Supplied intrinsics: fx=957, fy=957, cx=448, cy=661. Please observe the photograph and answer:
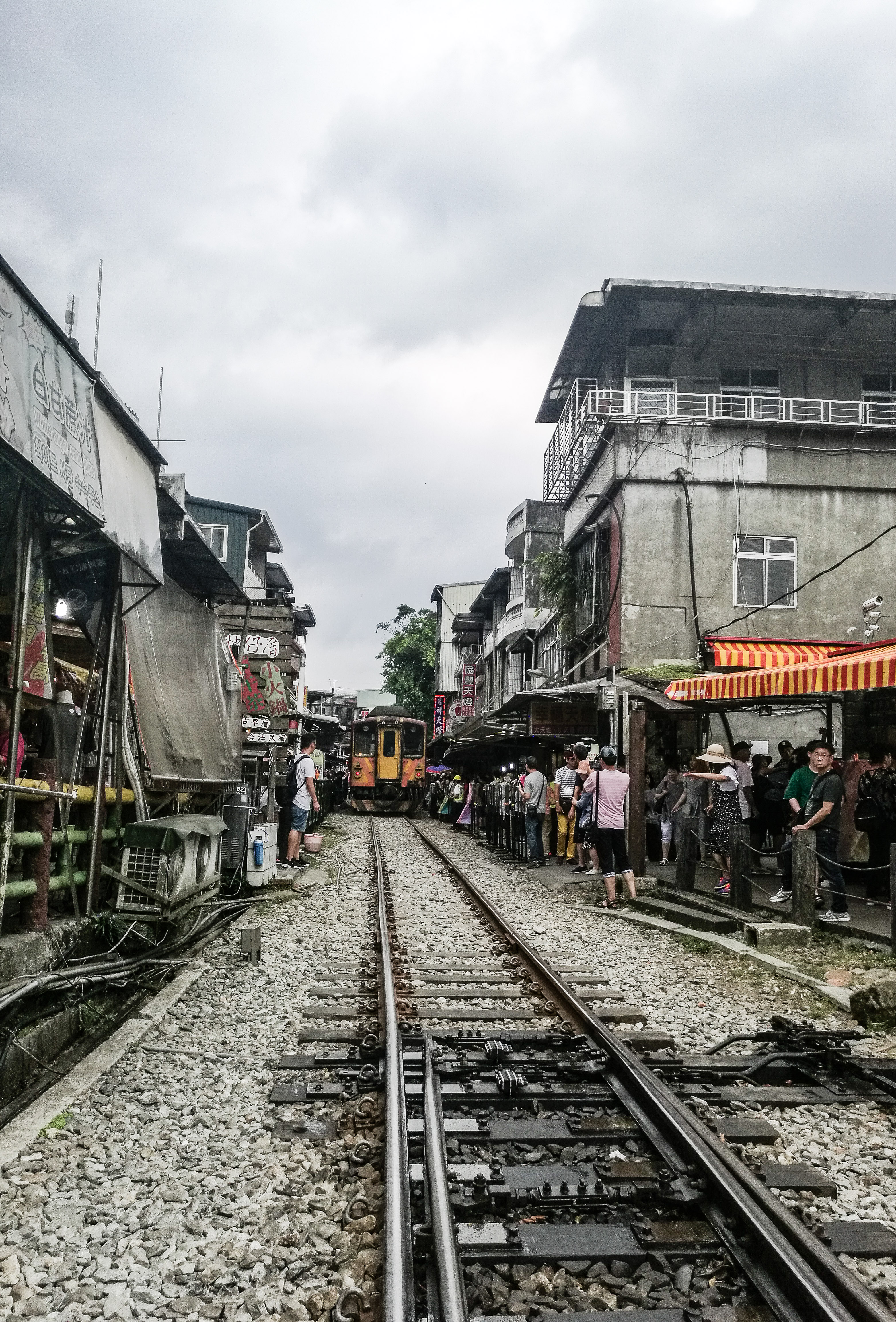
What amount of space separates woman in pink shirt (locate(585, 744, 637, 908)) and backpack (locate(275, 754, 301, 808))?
4.12m

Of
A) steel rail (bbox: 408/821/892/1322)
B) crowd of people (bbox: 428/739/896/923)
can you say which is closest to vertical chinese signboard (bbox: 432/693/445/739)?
crowd of people (bbox: 428/739/896/923)

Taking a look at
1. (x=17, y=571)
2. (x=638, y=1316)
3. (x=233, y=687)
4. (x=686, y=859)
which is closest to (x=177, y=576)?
(x=233, y=687)

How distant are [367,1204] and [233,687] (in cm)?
858

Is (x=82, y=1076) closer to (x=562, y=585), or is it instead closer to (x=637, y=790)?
(x=637, y=790)

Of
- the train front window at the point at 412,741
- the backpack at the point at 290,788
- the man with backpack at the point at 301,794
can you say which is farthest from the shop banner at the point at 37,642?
the train front window at the point at 412,741

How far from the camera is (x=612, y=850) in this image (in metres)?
11.3

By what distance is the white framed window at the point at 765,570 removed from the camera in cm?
1838

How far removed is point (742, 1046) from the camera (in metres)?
5.41

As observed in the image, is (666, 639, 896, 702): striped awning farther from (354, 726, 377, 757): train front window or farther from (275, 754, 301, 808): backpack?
(354, 726, 377, 757): train front window

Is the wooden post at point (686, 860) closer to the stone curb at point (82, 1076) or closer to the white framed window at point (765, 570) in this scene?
the stone curb at point (82, 1076)

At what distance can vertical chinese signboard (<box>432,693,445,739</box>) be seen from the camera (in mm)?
50375

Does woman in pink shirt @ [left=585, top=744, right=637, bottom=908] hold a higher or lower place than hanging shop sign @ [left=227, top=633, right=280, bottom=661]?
lower

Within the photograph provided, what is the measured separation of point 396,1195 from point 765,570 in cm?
1686

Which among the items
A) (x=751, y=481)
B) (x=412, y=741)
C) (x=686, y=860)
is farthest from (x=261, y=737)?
(x=412, y=741)
